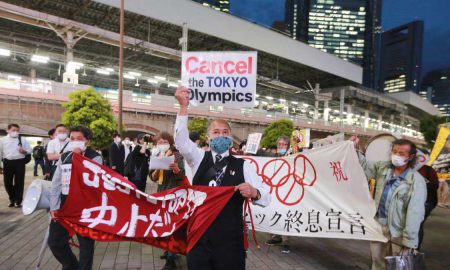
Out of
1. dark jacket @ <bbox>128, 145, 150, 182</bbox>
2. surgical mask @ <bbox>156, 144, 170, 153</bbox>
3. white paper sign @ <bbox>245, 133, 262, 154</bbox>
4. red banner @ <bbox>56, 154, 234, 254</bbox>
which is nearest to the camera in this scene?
red banner @ <bbox>56, 154, 234, 254</bbox>

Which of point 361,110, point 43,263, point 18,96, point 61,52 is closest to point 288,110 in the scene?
point 361,110

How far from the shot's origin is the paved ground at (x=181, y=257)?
5180 millimetres

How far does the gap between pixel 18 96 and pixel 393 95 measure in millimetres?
62348

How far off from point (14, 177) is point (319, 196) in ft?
26.1

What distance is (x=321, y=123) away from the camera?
Answer: 44.1 m

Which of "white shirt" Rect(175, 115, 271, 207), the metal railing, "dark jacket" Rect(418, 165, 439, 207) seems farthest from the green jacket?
the metal railing

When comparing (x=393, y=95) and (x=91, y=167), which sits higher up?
(x=393, y=95)

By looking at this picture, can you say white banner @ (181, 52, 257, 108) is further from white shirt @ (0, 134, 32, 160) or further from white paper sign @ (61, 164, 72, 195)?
white shirt @ (0, 134, 32, 160)

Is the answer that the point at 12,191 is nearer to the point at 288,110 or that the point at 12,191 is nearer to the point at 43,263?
the point at 43,263

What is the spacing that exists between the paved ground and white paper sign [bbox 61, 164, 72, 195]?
1.80 meters

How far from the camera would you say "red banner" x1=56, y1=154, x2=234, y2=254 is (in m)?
3.35

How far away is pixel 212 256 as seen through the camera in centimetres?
274

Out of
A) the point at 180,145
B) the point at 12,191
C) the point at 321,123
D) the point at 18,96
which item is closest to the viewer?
the point at 180,145

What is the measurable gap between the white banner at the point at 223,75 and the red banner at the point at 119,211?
5.98 ft
